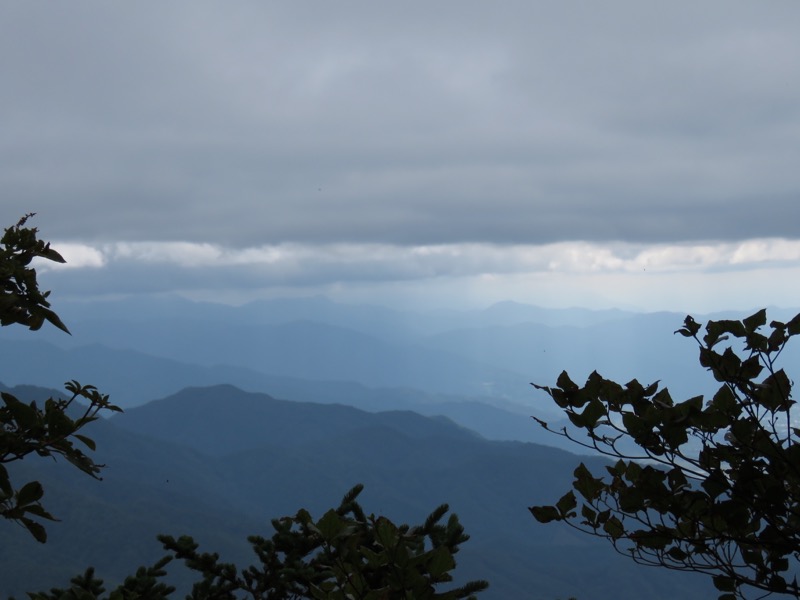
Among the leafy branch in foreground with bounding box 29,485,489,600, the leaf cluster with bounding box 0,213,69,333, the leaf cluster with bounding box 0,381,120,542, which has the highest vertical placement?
the leaf cluster with bounding box 0,213,69,333

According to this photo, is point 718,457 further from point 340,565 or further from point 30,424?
point 30,424

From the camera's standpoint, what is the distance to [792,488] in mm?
5199

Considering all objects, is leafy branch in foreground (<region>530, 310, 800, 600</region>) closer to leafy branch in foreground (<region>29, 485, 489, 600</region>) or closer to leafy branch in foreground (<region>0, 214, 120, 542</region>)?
leafy branch in foreground (<region>29, 485, 489, 600</region>)

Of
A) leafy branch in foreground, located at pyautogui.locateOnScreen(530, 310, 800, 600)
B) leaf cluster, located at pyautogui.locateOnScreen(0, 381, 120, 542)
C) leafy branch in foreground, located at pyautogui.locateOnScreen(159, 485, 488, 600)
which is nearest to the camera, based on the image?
leafy branch in foreground, located at pyautogui.locateOnScreen(159, 485, 488, 600)

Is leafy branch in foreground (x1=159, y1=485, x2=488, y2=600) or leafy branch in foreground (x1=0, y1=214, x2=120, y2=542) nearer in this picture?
leafy branch in foreground (x1=159, y1=485, x2=488, y2=600)

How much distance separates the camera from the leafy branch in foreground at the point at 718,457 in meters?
5.18

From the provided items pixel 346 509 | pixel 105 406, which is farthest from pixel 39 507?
pixel 346 509

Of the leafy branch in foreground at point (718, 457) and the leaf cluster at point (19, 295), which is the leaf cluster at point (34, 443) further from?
the leafy branch in foreground at point (718, 457)

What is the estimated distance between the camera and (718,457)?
529cm

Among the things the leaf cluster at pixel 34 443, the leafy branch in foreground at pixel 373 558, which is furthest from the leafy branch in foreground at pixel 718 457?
the leaf cluster at pixel 34 443

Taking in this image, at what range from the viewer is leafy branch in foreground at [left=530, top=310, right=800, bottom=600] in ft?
17.0

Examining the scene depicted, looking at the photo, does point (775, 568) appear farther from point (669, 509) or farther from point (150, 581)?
point (150, 581)

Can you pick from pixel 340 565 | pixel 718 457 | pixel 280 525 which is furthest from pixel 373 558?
pixel 280 525

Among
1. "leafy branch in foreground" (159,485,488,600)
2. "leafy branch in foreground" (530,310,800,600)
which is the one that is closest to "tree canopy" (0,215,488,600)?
"leafy branch in foreground" (159,485,488,600)
